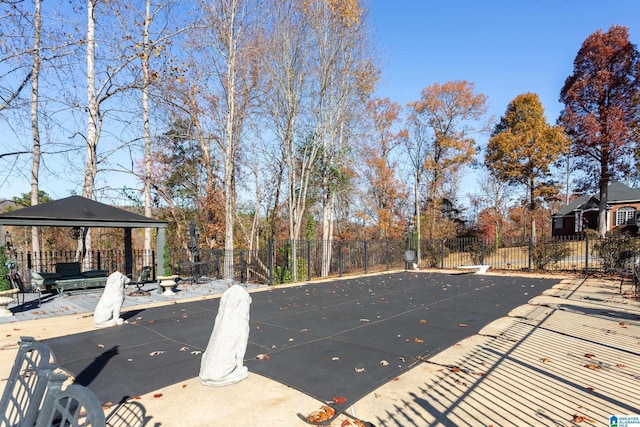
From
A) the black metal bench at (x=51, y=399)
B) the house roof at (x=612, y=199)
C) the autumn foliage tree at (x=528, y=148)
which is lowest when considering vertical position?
the black metal bench at (x=51, y=399)

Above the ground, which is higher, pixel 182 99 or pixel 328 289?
pixel 182 99

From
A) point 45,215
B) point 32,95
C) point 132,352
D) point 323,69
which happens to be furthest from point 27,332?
point 323,69

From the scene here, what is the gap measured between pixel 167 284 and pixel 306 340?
6730 millimetres

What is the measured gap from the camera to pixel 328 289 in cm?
1190

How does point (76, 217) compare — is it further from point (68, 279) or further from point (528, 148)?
point (528, 148)

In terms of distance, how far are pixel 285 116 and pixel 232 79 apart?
3.25 metres

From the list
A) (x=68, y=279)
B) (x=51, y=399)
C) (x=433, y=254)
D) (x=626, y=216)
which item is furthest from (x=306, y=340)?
(x=626, y=216)

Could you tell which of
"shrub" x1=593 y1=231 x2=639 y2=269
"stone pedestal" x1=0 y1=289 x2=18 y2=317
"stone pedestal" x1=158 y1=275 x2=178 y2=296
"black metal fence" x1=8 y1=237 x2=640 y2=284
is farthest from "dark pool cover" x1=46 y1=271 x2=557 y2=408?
"shrub" x1=593 y1=231 x2=639 y2=269

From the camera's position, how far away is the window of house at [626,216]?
30.9 m

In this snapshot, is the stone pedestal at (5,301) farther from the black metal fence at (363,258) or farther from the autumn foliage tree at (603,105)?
the autumn foliage tree at (603,105)

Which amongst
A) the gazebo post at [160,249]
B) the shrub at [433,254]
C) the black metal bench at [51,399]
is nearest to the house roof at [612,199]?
the shrub at [433,254]

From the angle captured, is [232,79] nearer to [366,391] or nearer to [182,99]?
[182,99]

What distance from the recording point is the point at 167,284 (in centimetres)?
1080

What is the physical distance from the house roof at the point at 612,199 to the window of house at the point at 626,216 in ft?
2.39
